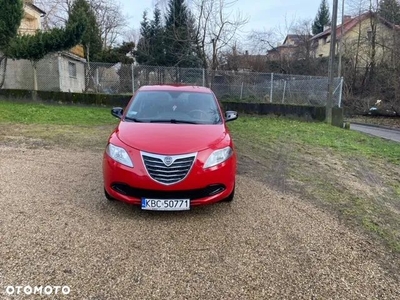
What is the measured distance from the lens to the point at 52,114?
38.9 feet

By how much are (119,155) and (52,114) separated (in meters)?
9.43

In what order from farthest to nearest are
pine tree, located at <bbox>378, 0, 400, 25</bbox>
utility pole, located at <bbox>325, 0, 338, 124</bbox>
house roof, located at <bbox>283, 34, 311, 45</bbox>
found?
1. house roof, located at <bbox>283, 34, 311, 45</bbox>
2. pine tree, located at <bbox>378, 0, 400, 25</bbox>
3. utility pole, located at <bbox>325, 0, 338, 124</bbox>

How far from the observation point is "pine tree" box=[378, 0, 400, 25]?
2639 centimetres

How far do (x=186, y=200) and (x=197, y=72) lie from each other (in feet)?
41.7

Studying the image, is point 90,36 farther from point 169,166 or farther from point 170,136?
point 169,166

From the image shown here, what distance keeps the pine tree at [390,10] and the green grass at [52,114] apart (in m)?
25.0

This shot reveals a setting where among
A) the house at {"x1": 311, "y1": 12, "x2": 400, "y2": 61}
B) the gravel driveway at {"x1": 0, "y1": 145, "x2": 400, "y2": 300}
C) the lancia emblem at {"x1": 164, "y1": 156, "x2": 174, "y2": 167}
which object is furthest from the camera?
the house at {"x1": 311, "y1": 12, "x2": 400, "y2": 61}

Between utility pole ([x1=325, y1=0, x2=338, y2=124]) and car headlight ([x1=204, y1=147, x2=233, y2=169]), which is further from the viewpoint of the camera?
utility pole ([x1=325, y1=0, x2=338, y2=124])

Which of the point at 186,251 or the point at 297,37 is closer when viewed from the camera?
the point at 186,251

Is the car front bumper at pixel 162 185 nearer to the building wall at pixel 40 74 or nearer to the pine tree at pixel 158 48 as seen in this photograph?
the building wall at pixel 40 74

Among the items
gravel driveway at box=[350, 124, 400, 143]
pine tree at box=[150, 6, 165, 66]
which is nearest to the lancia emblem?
gravel driveway at box=[350, 124, 400, 143]

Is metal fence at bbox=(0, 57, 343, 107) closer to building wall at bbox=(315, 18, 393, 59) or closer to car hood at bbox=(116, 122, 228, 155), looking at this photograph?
car hood at bbox=(116, 122, 228, 155)

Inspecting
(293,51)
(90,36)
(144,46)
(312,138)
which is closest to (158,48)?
(144,46)

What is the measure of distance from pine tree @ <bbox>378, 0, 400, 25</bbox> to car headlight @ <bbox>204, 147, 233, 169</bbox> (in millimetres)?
28346
